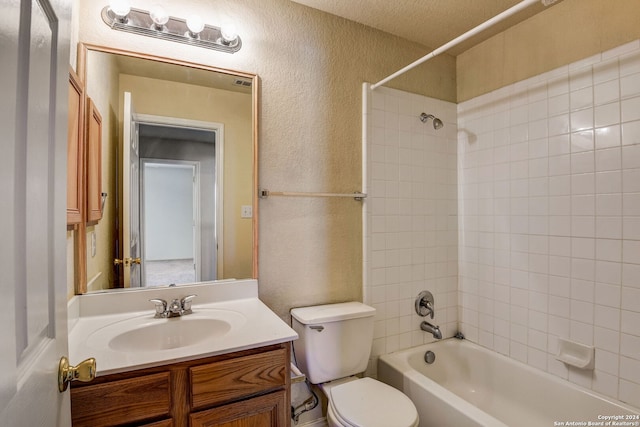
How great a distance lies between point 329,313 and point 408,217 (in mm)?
845

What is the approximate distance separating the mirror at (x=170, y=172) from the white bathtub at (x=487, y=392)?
1.07 metres

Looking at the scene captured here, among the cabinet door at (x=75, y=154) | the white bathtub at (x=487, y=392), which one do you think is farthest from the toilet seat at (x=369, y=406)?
the cabinet door at (x=75, y=154)

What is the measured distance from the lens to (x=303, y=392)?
1.80 m

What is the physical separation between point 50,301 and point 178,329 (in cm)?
83

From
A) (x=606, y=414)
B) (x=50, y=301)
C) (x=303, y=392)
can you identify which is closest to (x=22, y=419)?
(x=50, y=301)

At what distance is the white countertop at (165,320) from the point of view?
103 centimetres

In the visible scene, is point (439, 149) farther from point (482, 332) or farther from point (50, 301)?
point (50, 301)

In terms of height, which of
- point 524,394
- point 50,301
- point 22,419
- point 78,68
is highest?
point 78,68

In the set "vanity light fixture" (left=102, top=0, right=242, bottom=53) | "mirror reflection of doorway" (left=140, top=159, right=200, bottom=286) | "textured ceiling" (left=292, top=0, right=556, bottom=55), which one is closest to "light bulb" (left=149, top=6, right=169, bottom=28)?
"vanity light fixture" (left=102, top=0, right=242, bottom=53)

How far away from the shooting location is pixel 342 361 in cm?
171

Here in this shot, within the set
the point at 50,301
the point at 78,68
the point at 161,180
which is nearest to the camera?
the point at 50,301

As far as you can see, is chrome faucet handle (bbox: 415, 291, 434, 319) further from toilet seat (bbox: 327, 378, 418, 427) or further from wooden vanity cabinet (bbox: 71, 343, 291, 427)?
wooden vanity cabinet (bbox: 71, 343, 291, 427)

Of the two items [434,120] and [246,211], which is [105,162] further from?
[434,120]

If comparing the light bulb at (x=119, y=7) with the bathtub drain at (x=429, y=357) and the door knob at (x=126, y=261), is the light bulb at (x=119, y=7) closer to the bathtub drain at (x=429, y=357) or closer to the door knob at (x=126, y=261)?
the door knob at (x=126, y=261)
